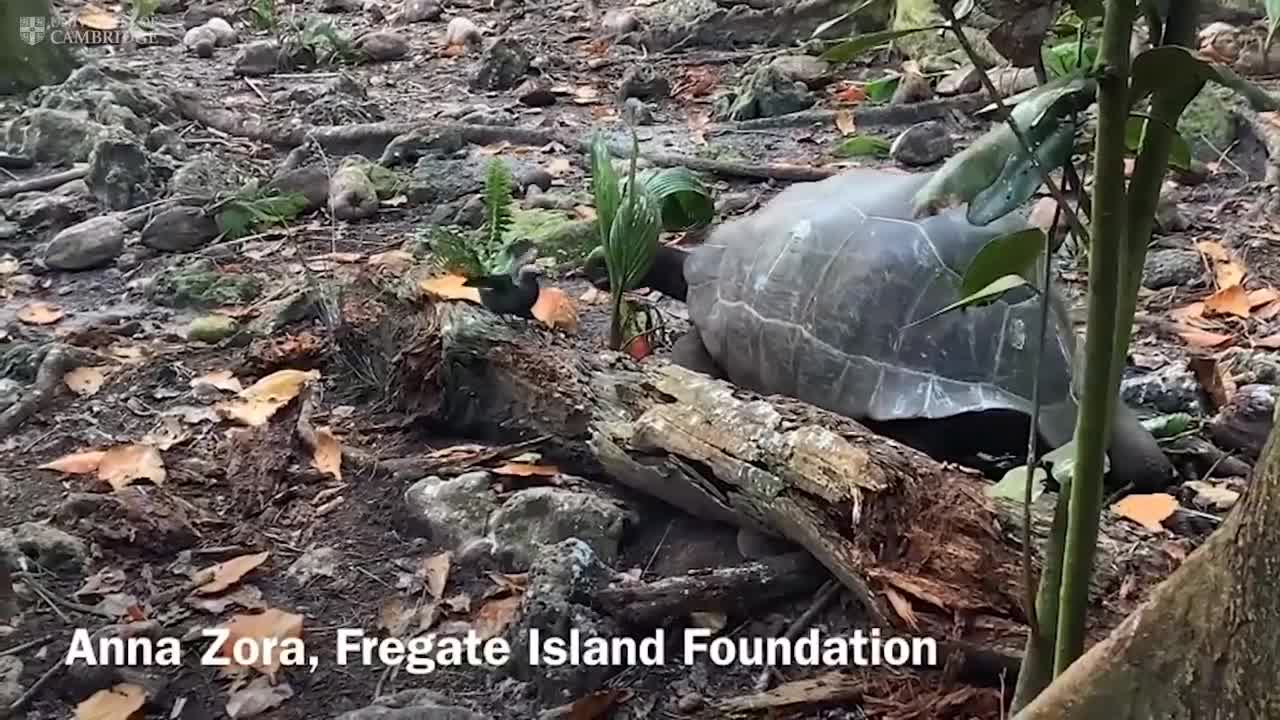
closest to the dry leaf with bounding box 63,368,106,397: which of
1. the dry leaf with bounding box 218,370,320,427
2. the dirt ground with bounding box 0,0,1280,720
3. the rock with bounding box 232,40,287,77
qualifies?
the dirt ground with bounding box 0,0,1280,720

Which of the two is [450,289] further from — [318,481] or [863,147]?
[863,147]

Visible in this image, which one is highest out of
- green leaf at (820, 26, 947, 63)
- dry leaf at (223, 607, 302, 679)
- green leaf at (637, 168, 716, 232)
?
green leaf at (820, 26, 947, 63)

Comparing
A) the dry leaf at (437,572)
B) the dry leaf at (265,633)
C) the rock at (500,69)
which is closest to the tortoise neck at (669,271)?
the dry leaf at (437,572)

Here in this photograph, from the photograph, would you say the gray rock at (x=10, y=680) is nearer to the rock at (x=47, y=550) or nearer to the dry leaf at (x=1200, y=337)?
the rock at (x=47, y=550)

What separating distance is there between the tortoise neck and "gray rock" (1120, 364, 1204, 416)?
110cm

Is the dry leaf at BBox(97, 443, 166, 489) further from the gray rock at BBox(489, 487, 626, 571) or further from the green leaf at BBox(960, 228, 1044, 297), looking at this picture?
the green leaf at BBox(960, 228, 1044, 297)

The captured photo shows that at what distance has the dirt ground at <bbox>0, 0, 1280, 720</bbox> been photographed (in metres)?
1.95

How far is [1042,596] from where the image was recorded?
136cm

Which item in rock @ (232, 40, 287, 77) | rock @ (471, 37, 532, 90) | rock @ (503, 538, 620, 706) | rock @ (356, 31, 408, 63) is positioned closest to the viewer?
rock @ (503, 538, 620, 706)

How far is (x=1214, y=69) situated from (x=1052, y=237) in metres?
0.22

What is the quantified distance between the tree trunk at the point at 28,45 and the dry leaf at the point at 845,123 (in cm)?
350

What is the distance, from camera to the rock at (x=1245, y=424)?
7.81 feet

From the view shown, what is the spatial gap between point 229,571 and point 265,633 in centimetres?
21

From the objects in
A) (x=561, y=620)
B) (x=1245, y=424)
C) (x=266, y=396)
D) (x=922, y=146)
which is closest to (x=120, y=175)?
(x=266, y=396)
